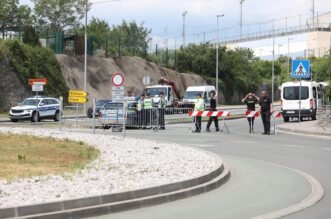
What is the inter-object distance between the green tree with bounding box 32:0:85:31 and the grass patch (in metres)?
52.9

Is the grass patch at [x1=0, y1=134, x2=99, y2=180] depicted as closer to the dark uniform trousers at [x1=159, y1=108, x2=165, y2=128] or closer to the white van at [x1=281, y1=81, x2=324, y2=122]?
the dark uniform trousers at [x1=159, y1=108, x2=165, y2=128]

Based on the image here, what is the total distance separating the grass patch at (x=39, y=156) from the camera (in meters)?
12.8

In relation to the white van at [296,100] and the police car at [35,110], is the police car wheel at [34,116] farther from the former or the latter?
the white van at [296,100]

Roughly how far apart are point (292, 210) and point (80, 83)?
182 ft

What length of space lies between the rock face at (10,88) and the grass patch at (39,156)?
1181 inches

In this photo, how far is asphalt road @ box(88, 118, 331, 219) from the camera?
9.50 m

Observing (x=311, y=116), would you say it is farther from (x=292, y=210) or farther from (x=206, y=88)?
(x=292, y=210)

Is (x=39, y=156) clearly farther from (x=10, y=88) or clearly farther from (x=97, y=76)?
(x=97, y=76)

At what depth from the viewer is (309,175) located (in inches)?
550

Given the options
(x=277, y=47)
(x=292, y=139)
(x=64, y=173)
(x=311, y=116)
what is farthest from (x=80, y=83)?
(x=277, y=47)

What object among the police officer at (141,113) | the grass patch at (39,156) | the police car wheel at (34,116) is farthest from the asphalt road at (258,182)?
the police car wheel at (34,116)

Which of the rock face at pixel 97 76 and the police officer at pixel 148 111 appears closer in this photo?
the police officer at pixel 148 111

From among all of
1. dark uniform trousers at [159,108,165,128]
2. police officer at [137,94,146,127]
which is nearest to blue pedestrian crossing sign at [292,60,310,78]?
dark uniform trousers at [159,108,165,128]

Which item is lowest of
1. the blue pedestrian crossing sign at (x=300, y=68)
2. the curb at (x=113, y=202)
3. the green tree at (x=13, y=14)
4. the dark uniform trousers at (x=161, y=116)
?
the curb at (x=113, y=202)
